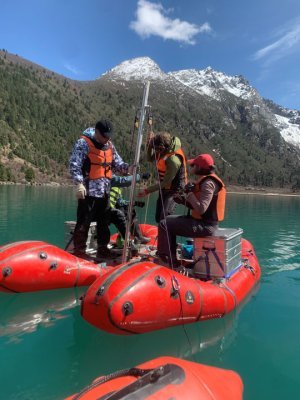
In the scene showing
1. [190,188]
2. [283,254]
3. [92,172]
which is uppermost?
[92,172]

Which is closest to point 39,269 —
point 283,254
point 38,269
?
point 38,269

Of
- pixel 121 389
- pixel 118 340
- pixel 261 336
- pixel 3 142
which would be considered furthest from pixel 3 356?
pixel 3 142

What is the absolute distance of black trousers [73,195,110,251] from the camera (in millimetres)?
8266

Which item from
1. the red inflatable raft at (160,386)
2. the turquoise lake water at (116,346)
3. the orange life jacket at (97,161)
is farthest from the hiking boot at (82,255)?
the red inflatable raft at (160,386)

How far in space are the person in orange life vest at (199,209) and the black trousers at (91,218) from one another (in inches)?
55.8

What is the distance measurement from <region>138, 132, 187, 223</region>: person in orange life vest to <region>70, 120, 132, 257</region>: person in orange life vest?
0.70m

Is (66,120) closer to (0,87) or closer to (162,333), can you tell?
(0,87)

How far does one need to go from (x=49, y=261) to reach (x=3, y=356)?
2.32 metres

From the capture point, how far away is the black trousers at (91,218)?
827 centimetres

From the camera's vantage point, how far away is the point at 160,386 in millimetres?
3297

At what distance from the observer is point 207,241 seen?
769 centimetres

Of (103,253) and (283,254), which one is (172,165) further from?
(283,254)

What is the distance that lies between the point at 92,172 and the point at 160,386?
556 cm

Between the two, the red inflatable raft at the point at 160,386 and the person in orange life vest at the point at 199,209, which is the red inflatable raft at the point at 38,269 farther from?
the red inflatable raft at the point at 160,386
